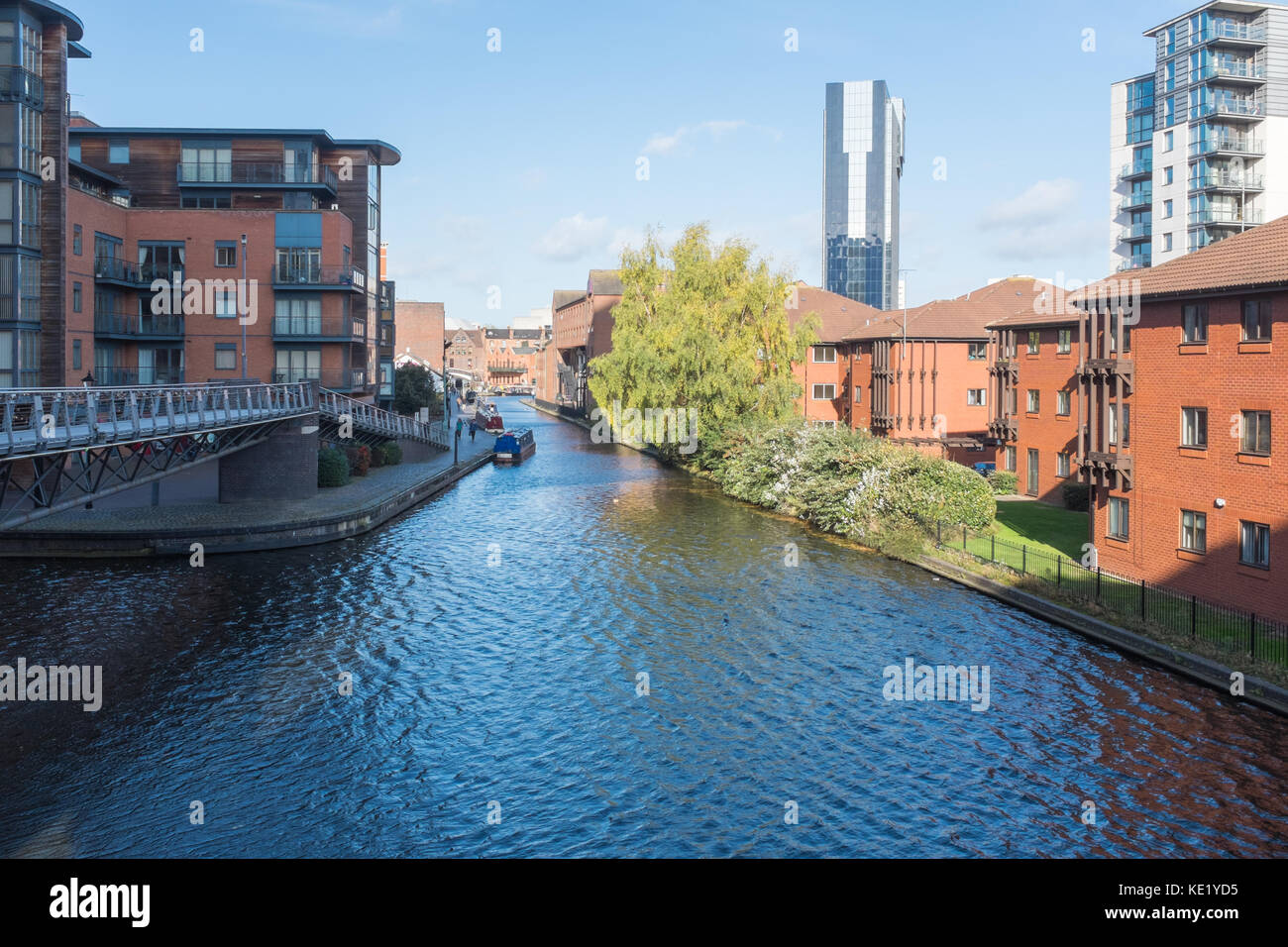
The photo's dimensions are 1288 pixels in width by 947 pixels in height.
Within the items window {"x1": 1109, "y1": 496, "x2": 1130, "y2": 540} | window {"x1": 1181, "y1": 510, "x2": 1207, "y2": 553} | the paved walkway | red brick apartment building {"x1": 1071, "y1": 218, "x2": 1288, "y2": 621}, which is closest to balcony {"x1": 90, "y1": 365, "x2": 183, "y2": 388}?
the paved walkway

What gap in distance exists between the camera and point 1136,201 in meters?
80.4

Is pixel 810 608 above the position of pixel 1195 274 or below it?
below

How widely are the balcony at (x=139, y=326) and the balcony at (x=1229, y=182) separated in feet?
211

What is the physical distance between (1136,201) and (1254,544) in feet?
213

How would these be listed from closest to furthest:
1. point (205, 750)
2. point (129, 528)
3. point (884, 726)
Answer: point (205, 750) → point (884, 726) → point (129, 528)

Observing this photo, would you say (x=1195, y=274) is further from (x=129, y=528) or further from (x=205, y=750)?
(x=129, y=528)

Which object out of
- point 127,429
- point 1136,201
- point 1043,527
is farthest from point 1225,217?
point 127,429

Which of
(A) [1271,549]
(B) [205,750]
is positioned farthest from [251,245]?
(A) [1271,549]

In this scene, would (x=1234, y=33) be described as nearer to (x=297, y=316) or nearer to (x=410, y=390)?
(x=410, y=390)

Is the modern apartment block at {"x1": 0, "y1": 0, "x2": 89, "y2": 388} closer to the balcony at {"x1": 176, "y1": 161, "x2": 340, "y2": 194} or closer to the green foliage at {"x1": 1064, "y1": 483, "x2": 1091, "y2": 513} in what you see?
the balcony at {"x1": 176, "y1": 161, "x2": 340, "y2": 194}

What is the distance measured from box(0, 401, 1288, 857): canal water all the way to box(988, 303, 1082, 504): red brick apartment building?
1728cm

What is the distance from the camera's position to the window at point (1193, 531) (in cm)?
2548
